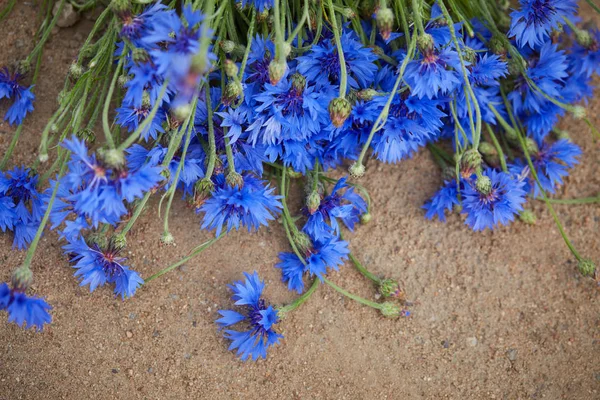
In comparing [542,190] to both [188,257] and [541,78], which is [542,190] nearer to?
[541,78]

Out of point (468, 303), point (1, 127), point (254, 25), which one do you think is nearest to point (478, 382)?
point (468, 303)

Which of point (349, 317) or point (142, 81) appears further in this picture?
point (349, 317)

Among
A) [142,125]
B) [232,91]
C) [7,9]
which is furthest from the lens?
[7,9]

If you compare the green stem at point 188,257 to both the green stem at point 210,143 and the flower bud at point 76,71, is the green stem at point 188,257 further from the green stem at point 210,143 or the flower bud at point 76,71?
the flower bud at point 76,71

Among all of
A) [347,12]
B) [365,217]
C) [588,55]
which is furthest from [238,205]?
[588,55]

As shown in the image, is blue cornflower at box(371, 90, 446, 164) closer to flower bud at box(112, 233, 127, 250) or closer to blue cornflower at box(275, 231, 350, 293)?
blue cornflower at box(275, 231, 350, 293)

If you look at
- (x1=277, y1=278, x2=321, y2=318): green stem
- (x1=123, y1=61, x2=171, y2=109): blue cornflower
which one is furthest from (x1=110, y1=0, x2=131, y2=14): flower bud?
(x1=277, y1=278, x2=321, y2=318): green stem
